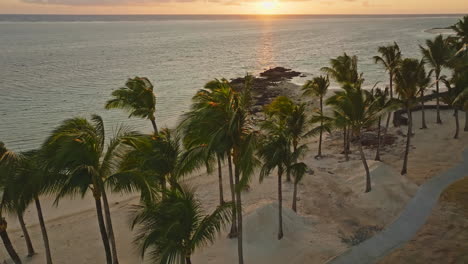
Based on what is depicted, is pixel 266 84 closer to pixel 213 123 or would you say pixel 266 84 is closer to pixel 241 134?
pixel 241 134

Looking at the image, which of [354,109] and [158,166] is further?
[354,109]

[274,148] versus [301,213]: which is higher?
[274,148]

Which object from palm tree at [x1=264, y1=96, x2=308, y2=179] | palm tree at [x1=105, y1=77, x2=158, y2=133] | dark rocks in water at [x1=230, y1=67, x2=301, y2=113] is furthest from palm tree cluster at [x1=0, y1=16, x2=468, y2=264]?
dark rocks in water at [x1=230, y1=67, x2=301, y2=113]

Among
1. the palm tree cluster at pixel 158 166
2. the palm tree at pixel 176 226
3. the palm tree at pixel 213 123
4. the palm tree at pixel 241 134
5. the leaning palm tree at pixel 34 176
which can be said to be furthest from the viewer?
the palm tree at pixel 213 123

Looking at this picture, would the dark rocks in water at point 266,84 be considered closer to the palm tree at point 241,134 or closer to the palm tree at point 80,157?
the palm tree at point 241,134

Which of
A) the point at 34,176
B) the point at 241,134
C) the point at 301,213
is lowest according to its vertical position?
the point at 301,213

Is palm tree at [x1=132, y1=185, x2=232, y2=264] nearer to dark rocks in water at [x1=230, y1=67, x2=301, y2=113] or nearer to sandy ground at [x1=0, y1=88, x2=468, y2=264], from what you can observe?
sandy ground at [x1=0, y1=88, x2=468, y2=264]

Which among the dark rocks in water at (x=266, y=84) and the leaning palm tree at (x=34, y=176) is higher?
the leaning palm tree at (x=34, y=176)

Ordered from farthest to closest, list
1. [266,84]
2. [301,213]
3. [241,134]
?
[266,84] < [301,213] < [241,134]

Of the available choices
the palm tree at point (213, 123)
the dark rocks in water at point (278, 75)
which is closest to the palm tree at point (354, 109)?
the palm tree at point (213, 123)

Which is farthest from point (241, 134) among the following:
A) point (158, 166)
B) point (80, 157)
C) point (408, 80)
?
point (408, 80)
